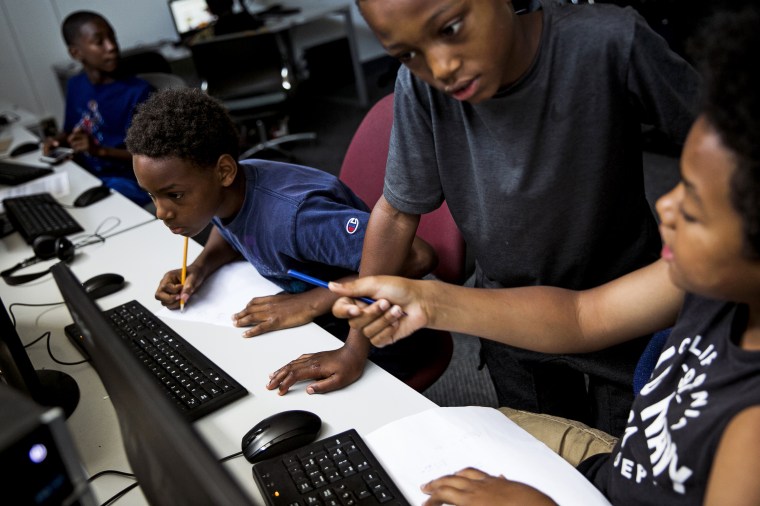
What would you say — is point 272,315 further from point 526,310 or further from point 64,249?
point 64,249

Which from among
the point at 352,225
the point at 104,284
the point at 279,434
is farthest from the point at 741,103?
the point at 104,284

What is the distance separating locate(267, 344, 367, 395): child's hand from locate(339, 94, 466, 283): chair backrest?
413mm

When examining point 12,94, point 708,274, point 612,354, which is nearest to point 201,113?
point 612,354

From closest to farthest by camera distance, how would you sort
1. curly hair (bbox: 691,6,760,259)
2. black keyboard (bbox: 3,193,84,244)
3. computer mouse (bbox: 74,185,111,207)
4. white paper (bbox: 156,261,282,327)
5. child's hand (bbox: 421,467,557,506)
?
curly hair (bbox: 691,6,760,259)
child's hand (bbox: 421,467,557,506)
white paper (bbox: 156,261,282,327)
black keyboard (bbox: 3,193,84,244)
computer mouse (bbox: 74,185,111,207)

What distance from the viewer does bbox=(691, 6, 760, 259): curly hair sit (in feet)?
1.95

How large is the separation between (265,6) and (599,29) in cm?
559

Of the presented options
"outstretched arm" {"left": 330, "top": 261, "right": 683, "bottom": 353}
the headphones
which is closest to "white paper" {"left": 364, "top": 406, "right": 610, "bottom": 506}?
"outstretched arm" {"left": 330, "top": 261, "right": 683, "bottom": 353}

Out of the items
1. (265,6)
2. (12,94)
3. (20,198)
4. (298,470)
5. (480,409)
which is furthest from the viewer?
(265,6)

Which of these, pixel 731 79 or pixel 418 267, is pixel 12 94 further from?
pixel 731 79

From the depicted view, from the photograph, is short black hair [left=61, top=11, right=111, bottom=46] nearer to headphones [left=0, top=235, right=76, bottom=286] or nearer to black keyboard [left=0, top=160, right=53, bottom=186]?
black keyboard [left=0, top=160, right=53, bottom=186]

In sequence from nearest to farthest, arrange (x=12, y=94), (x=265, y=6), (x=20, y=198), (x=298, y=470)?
(x=298, y=470) < (x=20, y=198) < (x=12, y=94) < (x=265, y=6)

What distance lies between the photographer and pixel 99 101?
2938 millimetres

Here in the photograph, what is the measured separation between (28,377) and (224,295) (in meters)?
0.47

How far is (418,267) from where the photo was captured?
1.39 meters
